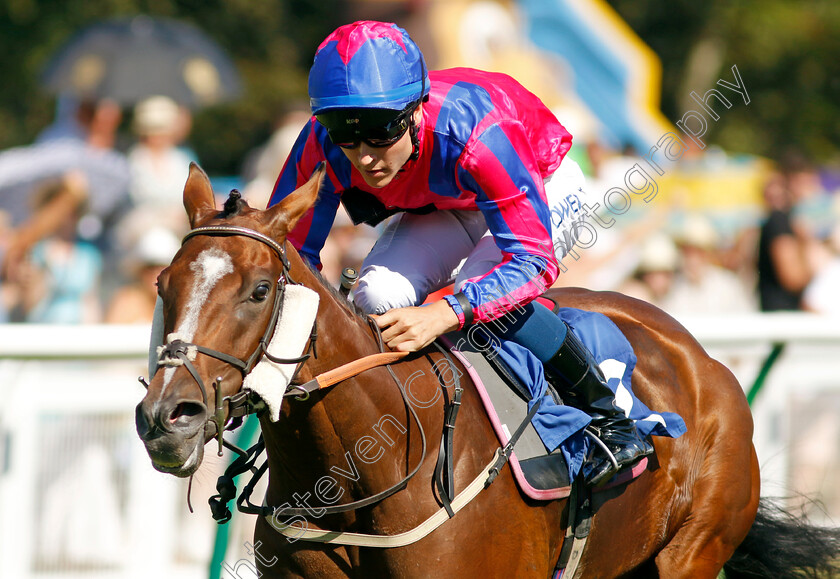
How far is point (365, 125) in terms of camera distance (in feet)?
9.20

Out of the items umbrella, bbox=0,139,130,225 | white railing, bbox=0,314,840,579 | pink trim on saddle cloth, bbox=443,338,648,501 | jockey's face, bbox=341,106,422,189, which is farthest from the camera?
umbrella, bbox=0,139,130,225

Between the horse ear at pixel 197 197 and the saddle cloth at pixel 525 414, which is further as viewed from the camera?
the saddle cloth at pixel 525 414

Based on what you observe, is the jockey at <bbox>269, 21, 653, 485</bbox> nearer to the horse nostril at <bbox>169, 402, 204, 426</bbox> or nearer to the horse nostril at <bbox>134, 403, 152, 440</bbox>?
the horse nostril at <bbox>169, 402, 204, 426</bbox>

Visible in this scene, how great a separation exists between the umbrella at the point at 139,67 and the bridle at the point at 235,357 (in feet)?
22.5

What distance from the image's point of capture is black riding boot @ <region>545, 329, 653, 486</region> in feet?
10.7

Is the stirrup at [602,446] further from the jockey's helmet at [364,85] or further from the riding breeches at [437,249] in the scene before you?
the jockey's helmet at [364,85]

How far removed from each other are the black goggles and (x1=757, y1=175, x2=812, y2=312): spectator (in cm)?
571

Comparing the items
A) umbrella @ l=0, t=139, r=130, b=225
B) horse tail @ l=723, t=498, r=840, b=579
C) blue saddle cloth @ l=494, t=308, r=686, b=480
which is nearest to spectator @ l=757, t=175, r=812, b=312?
horse tail @ l=723, t=498, r=840, b=579

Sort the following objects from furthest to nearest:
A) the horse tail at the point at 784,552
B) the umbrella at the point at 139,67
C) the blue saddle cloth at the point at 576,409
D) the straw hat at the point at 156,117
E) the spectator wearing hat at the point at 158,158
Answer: the umbrella at the point at 139,67, the straw hat at the point at 156,117, the spectator wearing hat at the point at 158,158, the horse tail at the point at 784,552, the blue saddle cloth at the point at 576,409

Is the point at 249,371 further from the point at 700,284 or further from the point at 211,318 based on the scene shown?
the point at 700,284

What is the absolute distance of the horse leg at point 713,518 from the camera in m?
3.75

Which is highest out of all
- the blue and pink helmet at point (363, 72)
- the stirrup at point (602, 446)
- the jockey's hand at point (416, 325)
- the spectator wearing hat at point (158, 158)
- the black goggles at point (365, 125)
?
the blue and pink helmet at point (363, 72)

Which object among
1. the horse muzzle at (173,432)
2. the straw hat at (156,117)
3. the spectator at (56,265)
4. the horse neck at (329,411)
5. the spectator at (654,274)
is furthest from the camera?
the straw hat at (156,117)

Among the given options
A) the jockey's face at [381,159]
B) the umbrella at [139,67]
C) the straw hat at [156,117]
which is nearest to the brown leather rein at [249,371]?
the jockey's face at [381,159]
